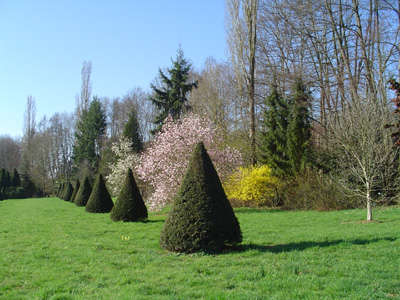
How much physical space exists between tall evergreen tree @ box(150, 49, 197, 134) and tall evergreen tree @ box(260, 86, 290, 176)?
40.2ft

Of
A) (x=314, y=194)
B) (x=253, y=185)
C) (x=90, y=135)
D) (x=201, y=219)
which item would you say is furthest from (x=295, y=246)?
(x=90, y=135)

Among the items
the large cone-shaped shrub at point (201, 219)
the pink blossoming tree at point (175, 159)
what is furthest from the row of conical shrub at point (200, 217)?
the pink blossoming tree at point (175, 159)

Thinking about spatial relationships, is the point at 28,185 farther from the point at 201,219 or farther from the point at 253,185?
the point at 201,219

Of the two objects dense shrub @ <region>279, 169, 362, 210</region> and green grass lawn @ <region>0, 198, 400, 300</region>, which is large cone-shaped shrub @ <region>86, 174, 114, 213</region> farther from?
dense shrub @ <region>279, 169, 362, 210</region>

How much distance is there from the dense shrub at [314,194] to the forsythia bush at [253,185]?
2.41 feet

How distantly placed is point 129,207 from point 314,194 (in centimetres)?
924

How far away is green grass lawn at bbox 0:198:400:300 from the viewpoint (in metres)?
4.43

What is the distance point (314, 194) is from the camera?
16.7m

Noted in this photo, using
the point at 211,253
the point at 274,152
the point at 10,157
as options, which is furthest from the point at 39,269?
the point at 10,157

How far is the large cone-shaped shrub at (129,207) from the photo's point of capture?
44.1 ft

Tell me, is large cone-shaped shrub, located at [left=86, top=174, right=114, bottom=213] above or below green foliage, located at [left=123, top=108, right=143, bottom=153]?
below

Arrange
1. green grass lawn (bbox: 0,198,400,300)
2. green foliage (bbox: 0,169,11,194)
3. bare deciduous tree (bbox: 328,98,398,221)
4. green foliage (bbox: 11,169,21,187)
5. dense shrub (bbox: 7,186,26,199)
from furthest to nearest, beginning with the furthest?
green foliage (bbox: 11,169,21,187) → dense shrub (bbox: 7,186,26,199) → green foliage (bbox: 0,169,11,194) → bare deciduous tree (bbox: 328,98,398,221) → green grass lawn (bbox: 0,198,400,300)

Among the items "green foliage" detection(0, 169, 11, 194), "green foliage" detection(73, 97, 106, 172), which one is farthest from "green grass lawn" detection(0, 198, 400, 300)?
"green foliage" detection(0, 169, 11, 194)

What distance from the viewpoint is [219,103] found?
26.8 m
